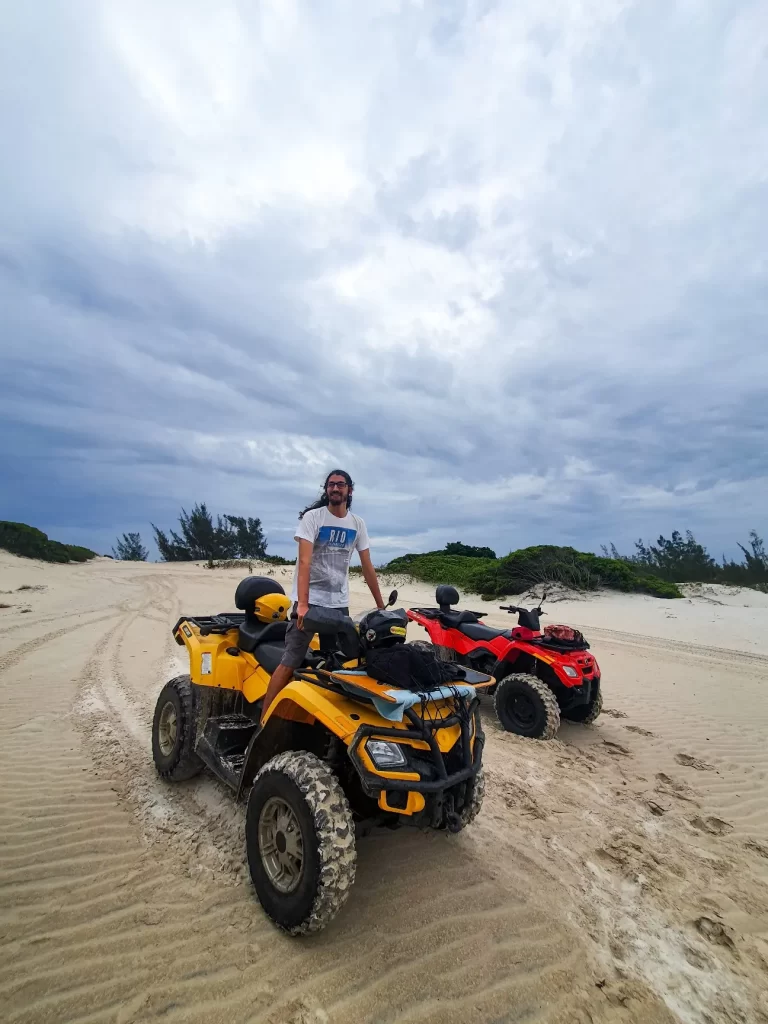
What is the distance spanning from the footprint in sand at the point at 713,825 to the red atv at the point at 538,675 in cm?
148

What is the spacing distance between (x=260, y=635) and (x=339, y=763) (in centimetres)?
116

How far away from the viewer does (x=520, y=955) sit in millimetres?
2277

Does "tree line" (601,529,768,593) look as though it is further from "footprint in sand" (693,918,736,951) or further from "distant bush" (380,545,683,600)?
"footprint in sand" (693,918,736,951)

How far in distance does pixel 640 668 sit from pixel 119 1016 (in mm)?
8596

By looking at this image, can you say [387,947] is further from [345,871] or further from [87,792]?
[87,792]

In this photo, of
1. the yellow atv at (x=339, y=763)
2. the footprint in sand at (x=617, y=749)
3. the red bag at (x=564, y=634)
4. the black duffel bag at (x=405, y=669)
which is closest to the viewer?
the yellow atv at (x=339, y=763)

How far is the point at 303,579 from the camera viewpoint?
326cm

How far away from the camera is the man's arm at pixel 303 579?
3067mm

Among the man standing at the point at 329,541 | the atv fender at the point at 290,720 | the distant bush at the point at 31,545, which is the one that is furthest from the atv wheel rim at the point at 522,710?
the distant bush at the point at 31,545

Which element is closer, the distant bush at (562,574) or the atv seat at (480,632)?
the atv seat at (480,632)

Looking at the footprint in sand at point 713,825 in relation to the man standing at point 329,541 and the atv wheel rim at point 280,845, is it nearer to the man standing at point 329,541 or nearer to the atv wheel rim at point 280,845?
the man standing at point 329,541

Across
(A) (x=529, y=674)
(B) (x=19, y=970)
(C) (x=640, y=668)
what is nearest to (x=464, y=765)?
(B) (x=19, y=970)

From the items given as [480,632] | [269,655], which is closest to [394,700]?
[269,655]

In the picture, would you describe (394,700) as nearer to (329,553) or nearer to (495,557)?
(329,553)
